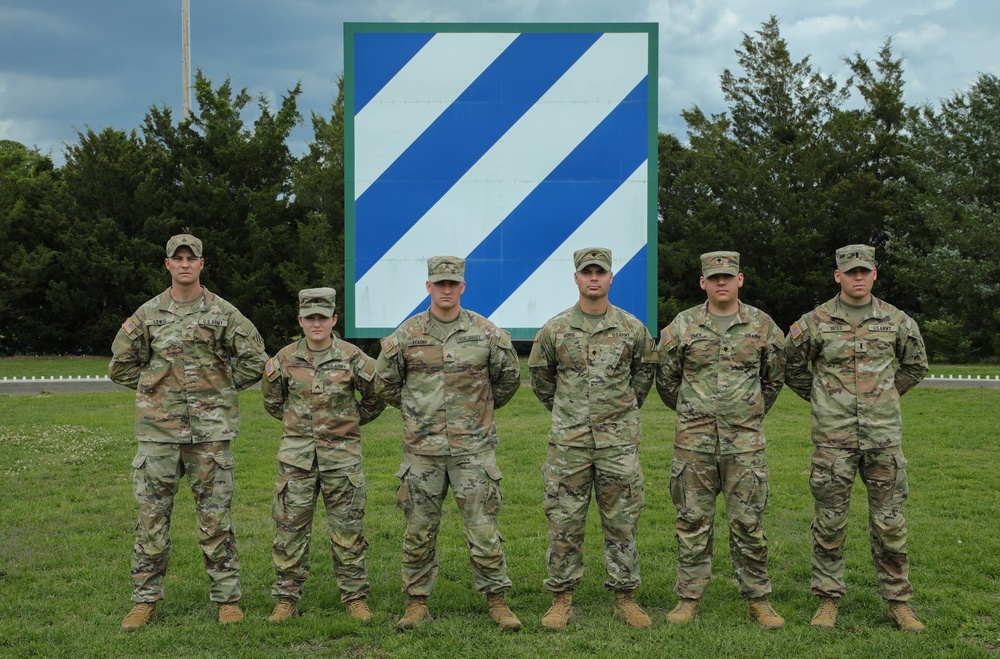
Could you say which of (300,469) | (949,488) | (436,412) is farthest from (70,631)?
(949,488)

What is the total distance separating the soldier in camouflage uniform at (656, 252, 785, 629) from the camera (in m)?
5.03

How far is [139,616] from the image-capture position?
5094 mm

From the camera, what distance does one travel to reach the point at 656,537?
7.03 metres

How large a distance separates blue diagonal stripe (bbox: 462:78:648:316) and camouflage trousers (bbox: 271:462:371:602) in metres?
1.47

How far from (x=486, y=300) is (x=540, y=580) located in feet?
7.72

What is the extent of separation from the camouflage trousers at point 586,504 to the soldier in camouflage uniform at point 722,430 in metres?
0.30

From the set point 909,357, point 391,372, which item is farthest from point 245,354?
point 909,357

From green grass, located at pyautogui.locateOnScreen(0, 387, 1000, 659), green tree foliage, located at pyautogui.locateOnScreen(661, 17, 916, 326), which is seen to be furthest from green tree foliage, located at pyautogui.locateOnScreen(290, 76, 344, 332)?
green grass, located at pyautogui.locateOnScreen(0, 387, 1000, 659)

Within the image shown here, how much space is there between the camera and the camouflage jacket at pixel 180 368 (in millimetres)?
5188

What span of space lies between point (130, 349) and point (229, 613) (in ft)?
5.37

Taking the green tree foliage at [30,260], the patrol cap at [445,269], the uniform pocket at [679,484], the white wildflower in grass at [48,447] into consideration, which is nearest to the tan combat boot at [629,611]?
the uniform pocket at [679,484]

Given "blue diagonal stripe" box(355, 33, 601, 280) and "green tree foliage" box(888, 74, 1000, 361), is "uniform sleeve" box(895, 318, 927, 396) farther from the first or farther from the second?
"green tree foliage" box(888, 74, 1000, 361)

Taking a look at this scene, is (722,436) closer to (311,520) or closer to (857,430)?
(857,430)

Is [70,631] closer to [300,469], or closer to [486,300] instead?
[300,469]
